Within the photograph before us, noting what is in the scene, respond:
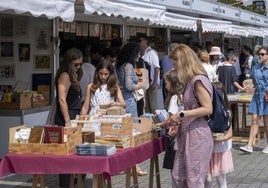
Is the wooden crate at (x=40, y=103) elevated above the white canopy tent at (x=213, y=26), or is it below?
below

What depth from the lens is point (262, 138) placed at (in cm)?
1114

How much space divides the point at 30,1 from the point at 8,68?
3.32m

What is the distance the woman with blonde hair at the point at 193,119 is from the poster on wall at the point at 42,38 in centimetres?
453

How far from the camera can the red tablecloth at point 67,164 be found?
474 centimetres

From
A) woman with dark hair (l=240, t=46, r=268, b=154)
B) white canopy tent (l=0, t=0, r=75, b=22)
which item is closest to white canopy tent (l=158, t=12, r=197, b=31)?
woman with dark hair (l=240, t=46, r=268, b=154)

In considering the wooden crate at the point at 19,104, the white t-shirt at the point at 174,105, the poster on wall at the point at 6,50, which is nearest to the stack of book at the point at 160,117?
the white t-shirt at the point at 174,105

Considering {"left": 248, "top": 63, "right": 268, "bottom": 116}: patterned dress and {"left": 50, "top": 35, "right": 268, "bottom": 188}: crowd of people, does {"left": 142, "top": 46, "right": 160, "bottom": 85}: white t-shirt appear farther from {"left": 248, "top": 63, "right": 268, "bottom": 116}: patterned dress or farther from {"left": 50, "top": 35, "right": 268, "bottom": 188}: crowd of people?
{"left": 248, "top": 63, "right": 268, "bottom": 116}: patterned dress

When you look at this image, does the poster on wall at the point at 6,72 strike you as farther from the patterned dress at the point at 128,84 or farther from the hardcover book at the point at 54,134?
the hardcover book at the point at 54,134

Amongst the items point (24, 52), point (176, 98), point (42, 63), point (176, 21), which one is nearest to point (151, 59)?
point (176, 21)

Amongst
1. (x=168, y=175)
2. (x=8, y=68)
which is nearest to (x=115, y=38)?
(x=8, y=68)

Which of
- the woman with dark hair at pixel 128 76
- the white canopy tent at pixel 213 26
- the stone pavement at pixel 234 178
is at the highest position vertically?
the white canopy tent at pixel 213 26

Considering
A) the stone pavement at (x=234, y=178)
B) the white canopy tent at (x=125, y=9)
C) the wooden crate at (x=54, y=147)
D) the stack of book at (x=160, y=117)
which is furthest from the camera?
the stone pavement at (x=234, y=178)

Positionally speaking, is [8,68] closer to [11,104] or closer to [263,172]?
[11,104]

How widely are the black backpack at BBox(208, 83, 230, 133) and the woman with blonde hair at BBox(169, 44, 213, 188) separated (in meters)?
0.16
